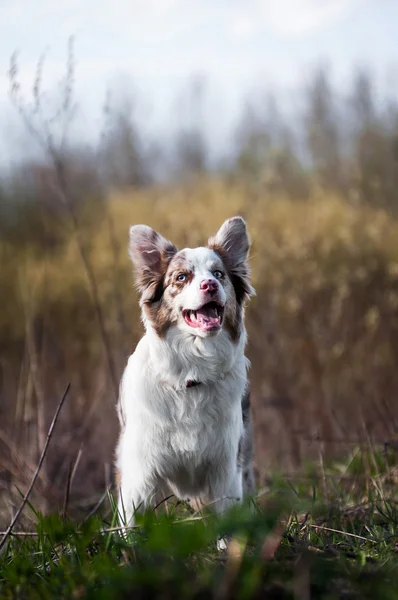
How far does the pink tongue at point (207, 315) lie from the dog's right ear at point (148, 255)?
443 mm

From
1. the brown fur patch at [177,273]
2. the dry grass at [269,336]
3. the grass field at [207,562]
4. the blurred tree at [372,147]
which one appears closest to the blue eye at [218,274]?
the brown fur patch at [177,273]

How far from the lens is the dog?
13.8ft

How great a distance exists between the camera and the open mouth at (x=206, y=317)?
4121 mm

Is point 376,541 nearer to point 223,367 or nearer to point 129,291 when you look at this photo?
point 223,367

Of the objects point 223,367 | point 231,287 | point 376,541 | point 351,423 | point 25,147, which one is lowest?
point 351,423

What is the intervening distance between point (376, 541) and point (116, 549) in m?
1.24

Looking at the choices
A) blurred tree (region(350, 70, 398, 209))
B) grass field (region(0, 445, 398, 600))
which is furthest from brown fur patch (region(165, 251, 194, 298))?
blurred tree (region(350, 70, 398, 209))

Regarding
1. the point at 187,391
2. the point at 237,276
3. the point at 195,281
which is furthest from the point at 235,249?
the point at 187,391

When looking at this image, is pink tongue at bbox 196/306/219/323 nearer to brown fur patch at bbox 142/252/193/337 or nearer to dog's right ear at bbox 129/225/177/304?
brown fur patch at bbox 142/252/193/337

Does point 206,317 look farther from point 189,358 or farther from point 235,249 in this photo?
point 235,249

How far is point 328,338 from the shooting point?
26.0 feet

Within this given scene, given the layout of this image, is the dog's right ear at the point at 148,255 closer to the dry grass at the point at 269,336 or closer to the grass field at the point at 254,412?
the grass field at the point at 254,412

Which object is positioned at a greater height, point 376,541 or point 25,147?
point 25,147

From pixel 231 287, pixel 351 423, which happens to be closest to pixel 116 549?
pixel 231 287
